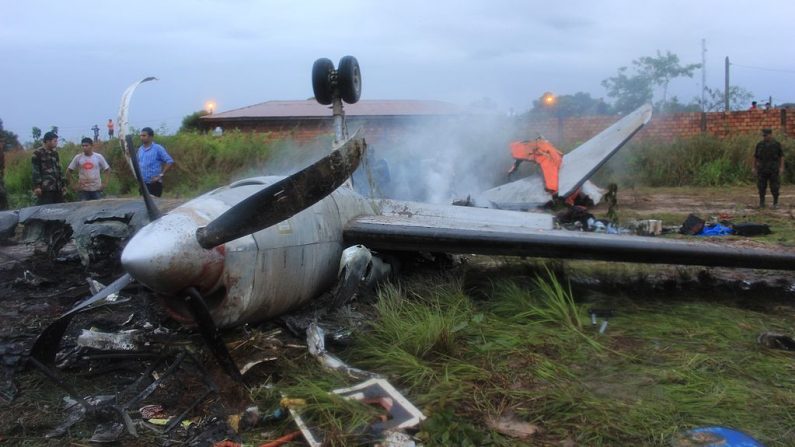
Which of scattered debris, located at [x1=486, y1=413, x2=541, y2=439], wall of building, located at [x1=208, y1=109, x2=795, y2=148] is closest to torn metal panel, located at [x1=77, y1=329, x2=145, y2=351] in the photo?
scattered debris, located at [x1=486, y1=413, x2=541, y2=439]

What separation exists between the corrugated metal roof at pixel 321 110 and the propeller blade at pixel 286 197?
64.0 ft

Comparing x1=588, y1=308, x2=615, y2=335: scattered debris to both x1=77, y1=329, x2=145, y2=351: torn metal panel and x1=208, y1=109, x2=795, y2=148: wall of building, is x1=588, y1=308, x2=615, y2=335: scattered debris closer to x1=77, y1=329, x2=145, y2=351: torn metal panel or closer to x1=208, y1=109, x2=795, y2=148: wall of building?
x1=77, y1=329, x2=145, y2=351: torn metal panel

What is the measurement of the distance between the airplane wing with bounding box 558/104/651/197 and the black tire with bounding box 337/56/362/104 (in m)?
6.77

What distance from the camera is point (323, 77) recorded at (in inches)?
259

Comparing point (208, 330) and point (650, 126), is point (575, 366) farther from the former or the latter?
point (650, 126)

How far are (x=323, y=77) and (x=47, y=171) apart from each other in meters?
6.18

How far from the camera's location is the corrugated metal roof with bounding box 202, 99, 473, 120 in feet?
81.1

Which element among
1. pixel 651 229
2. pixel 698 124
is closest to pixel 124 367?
pixel 651 229

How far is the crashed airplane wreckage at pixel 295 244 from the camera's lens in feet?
11.3

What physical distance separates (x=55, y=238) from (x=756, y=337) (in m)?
7.26

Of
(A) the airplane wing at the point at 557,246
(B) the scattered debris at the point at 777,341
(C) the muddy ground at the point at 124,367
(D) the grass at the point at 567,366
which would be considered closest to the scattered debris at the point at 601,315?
(D) the grass at the point at 567,366

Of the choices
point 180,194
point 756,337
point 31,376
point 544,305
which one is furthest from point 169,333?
point 180,194

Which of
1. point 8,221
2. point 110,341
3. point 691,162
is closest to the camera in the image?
point 110,341

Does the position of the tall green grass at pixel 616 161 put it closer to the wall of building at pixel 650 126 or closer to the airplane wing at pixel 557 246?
the wall of building at pixel 650 126
